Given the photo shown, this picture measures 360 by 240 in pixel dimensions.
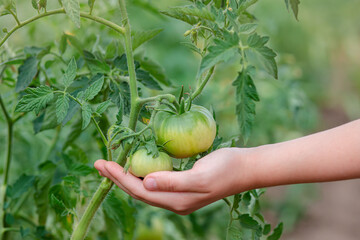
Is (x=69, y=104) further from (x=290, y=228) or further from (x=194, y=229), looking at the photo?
(x=290, y=228)

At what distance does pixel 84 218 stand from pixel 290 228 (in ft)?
6.75

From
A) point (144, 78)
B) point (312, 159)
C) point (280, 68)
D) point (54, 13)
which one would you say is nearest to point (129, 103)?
point (144, 78)

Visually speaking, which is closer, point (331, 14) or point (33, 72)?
point (33, 72)

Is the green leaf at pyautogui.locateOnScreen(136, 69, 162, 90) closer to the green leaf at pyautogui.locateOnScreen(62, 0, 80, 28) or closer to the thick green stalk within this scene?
the thick green stalk

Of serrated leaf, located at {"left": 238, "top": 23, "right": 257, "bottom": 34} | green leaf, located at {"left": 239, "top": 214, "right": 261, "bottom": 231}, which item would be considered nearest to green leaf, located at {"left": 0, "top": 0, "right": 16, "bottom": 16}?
serrated leaf, located at {"left": 238, "top": 23, "right": 257, "bottom": 34}

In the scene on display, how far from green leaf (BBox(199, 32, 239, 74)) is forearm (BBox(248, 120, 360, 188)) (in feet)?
0.61

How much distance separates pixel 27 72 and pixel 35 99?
0.17 m

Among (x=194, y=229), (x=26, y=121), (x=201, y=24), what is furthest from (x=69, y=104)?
(x=194, y=229)

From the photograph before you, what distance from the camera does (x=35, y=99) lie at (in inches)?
25.4

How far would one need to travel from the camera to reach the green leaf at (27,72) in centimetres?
Result: 78

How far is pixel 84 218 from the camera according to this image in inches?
27.7

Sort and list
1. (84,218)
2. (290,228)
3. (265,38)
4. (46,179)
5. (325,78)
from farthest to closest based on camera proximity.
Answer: (325,78), (290,228), (46,179), (84,218), (265,38)

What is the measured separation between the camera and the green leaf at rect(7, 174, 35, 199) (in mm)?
920

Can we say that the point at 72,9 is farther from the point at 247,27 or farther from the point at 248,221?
the point at 248,221
